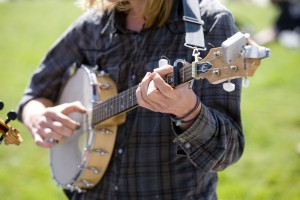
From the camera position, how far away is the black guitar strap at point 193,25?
196 centimetres

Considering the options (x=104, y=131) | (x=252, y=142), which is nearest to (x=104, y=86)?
(x=104, y=131)

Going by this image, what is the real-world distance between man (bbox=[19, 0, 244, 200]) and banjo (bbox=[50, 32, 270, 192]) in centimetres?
4

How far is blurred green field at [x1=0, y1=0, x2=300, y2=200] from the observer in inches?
161

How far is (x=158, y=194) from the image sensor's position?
2191 millimetres

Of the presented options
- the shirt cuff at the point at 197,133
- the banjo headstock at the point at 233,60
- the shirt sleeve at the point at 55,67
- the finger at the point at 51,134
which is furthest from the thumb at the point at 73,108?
the banjo headstock at the point at 233,60

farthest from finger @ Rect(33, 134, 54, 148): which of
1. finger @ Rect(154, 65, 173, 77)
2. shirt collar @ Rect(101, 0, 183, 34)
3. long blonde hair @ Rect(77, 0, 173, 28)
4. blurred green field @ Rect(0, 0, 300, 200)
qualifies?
blurred green field @ Rect(0, 0, 300, 200)

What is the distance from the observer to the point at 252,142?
4750 mm

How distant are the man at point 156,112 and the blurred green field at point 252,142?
183 cm

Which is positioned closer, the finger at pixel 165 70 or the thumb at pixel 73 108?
the finger at pixel 165 70

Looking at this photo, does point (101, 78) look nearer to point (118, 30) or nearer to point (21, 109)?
point (118, 30)

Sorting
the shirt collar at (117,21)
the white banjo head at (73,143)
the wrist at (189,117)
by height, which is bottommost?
the white banjo head at (73,143)

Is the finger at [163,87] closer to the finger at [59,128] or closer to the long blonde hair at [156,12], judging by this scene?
the long blonde hair at [156,12]

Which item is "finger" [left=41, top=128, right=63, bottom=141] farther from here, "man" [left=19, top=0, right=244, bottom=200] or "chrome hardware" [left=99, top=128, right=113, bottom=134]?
"chrome hardware" [left=99, top=128, right=113, bottom=134]

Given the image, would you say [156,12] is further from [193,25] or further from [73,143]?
[73,143]
